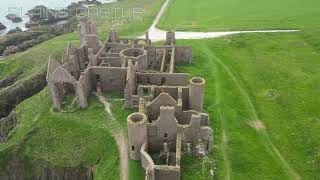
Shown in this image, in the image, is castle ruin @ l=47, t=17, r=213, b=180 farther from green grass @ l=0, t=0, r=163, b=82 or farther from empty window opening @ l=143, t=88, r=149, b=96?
green grass @ l=0, t=0, r=163, b=82

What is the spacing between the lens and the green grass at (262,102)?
41.7 metres

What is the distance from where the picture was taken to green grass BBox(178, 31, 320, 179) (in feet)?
137

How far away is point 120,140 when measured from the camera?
4522 centimetres

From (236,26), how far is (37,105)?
177 feet

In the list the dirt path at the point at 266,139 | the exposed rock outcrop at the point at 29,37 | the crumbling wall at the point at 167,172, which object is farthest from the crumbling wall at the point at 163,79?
the exposed rock outcrop at the point at 29,37

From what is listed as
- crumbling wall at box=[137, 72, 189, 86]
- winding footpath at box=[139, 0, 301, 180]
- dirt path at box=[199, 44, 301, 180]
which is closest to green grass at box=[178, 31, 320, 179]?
dirt path at box=[199, 44, 301, 180]

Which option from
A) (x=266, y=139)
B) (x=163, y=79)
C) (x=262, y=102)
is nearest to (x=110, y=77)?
(x=163, y=79)

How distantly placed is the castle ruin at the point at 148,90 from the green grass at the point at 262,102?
2837 millimetres

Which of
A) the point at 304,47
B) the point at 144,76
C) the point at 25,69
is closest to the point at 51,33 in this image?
Answer: the point at 25,69

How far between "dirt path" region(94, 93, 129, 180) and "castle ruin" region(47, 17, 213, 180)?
4.74 ft

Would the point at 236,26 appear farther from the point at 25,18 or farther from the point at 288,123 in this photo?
the point at 25,18

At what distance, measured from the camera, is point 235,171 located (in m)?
40.3

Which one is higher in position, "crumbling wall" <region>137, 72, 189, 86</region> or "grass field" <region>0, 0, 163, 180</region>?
"crumbling wall" <region>137, 72, 189, 86</region>

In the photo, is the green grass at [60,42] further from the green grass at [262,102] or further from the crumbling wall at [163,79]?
the crumbling wall at [163,79]
